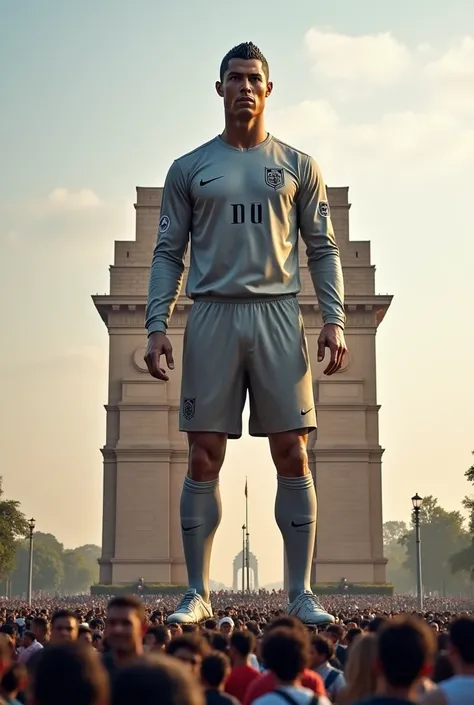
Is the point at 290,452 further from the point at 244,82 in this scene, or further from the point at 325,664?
the point at 244,82

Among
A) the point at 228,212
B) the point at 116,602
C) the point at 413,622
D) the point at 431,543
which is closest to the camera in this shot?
the point at 413,622

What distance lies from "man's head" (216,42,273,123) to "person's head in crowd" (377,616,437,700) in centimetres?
672

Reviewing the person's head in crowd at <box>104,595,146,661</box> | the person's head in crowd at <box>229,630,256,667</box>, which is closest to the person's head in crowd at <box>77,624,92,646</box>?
the person's head in crowd at <box>229,630,256,667</box>

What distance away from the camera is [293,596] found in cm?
1125

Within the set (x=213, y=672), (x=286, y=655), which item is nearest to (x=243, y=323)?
(x=213, y=672)

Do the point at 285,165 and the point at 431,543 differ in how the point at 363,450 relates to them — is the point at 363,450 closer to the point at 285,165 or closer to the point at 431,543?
the point at 285,165

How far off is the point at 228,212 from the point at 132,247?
51.1 m

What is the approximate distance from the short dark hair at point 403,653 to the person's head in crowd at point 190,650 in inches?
79.7

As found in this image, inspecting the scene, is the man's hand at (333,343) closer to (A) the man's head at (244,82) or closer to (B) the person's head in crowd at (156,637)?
(A) the man's head at (244,82)

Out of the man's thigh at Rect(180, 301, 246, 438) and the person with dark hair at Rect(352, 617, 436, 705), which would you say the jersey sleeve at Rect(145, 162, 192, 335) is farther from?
the person with dark hair at Rect(352, 617, 436, 705)

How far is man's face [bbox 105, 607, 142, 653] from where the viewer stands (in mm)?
6637

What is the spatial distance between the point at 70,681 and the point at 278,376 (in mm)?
6900

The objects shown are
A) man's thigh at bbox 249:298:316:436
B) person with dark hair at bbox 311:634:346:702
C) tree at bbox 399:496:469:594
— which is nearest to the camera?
person with dark hair at bbox 311:634:346:702

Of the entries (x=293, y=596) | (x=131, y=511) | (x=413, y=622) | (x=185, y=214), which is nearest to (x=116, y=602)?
(x=413, y=622)
